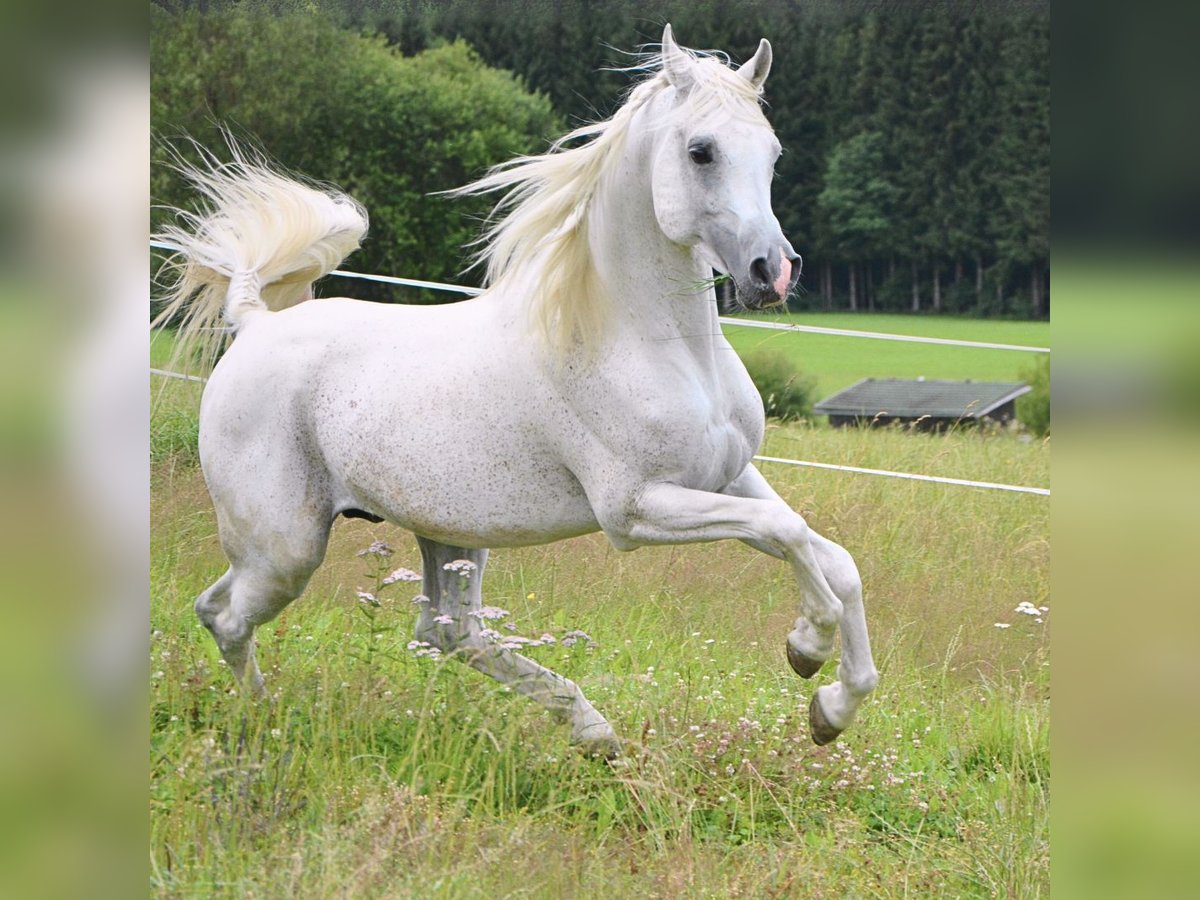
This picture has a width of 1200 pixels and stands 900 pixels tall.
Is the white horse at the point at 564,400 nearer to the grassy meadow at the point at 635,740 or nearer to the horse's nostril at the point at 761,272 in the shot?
the horse's nostril at the point at 761,272

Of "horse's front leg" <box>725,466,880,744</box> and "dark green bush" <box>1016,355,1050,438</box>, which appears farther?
"dark green bush" <box>1016,355,1050,438</box>

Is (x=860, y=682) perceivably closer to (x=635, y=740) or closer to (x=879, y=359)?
(x=635, y=740)

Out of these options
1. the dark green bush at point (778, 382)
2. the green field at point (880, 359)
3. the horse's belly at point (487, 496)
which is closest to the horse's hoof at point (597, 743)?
the horse's belly at point (487, 496)

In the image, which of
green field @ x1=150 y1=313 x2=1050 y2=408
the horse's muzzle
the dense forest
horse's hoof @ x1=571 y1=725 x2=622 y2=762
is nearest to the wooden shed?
green field @ x1=150 y1=313 x2=1050 y2=408

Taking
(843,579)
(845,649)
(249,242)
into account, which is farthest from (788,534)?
(249,242)

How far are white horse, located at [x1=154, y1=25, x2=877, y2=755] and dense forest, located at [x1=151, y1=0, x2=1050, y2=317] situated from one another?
223 inches

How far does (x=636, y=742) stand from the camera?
3.63 meters

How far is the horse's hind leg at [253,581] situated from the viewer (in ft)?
12.6

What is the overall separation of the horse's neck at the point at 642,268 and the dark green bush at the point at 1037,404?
6425mm

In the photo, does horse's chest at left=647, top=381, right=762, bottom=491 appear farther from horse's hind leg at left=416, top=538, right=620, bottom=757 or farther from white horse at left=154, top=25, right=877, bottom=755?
horse's hind leg at left=416, top=538, right=620, bottom=757

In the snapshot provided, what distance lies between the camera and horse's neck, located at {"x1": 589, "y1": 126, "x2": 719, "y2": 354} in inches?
129

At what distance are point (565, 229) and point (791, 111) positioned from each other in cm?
736
